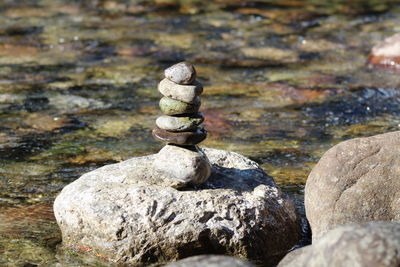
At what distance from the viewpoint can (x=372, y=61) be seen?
945 centimetres

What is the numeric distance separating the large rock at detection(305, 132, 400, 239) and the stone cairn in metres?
0.66

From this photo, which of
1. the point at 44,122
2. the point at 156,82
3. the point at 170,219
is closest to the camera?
the point at 170,219

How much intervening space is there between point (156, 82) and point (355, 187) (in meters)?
4.29

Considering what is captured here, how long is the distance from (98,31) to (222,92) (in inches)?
118

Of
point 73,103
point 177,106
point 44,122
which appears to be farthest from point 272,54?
point 177,106

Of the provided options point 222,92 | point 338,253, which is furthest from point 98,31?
point 338,253

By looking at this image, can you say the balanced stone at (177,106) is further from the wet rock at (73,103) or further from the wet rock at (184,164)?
the wet rock at (73,103)

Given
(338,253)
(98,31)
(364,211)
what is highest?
(338,253)

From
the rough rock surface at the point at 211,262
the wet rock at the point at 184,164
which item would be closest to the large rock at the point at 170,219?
the wet rock at the point at 184,164

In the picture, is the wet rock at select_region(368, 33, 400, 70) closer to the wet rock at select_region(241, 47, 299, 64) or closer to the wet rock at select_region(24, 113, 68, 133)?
the wet rock at select_region(241, 47, 299, 64)

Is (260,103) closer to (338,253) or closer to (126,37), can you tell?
(126,37)

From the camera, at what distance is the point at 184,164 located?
472 centimetres

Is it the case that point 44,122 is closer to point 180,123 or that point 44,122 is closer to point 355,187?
point 180,123

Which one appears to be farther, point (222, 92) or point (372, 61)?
point (372, 61)
